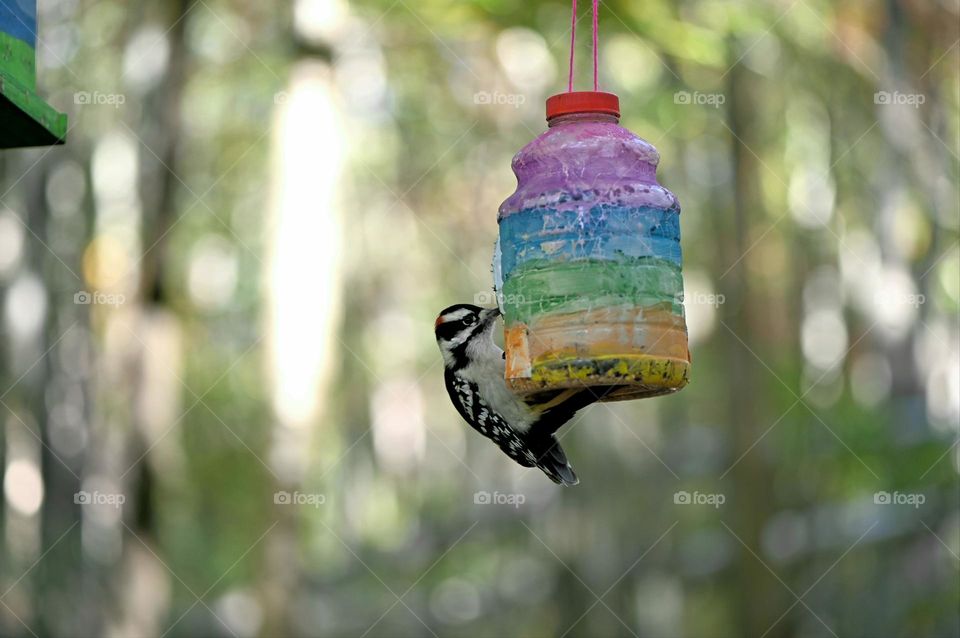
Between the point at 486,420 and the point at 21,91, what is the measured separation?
2.44 metres

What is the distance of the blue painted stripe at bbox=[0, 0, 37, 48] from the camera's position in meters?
6.02

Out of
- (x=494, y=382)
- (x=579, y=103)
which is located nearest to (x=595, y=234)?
(x=579, y=103)

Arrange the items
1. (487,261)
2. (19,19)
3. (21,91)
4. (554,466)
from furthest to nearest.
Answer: (487,261), (19,19), (554,466), (21,91)

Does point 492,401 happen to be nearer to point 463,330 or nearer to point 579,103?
point 463,330

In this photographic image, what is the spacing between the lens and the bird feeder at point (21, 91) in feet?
18.8

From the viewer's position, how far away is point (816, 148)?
20250mm

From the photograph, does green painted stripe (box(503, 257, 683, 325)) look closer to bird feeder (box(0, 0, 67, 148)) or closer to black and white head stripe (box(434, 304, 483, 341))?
black and white head stripe (box(434, 304, 483, 341))

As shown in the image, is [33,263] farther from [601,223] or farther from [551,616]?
[551,616]

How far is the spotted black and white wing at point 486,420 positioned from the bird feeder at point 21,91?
211 cm

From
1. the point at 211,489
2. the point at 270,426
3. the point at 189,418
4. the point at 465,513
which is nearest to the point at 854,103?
the point at 270,426

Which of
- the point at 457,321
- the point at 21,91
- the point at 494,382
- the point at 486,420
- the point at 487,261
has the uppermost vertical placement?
the point at 487,261

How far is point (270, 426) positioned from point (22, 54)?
7.01 metres

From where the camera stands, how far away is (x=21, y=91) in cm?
575

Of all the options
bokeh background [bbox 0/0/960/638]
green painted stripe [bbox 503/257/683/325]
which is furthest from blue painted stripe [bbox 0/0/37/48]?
bokeh background [bbox 0/0/960/638]
